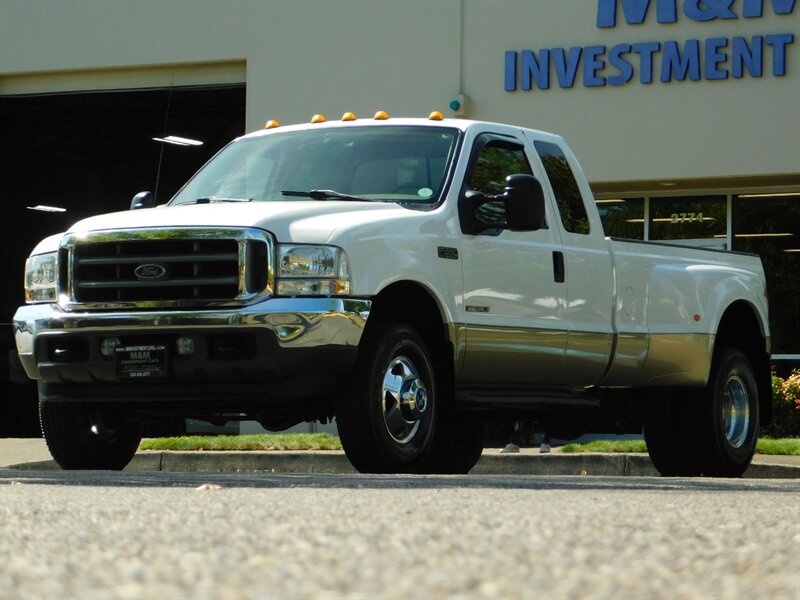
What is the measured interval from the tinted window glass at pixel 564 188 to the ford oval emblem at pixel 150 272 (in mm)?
2845

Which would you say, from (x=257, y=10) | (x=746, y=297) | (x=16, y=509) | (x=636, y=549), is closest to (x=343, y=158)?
(x=746, y=297)

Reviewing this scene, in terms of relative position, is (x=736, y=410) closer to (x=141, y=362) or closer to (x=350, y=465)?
(x=350, y=465)

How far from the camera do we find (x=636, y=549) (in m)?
4.24

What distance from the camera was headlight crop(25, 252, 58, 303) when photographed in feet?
30.0

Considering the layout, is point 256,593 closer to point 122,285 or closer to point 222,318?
point 222,318

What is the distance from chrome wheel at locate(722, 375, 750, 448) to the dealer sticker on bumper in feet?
15.4

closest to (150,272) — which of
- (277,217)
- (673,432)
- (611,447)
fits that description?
(277,217)

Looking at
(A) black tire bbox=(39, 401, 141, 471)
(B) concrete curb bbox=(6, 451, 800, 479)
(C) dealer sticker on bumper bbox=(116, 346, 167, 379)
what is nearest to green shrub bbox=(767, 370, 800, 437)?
(B) concrete curb bbox=(6, 451, 800, 479)

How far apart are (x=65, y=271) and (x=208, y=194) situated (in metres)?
1.39

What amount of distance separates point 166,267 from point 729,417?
4.79 m

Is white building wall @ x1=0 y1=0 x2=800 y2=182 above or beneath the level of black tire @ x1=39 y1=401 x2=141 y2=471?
above

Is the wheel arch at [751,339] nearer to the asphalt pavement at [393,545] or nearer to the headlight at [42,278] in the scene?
the headlight at [42,278]

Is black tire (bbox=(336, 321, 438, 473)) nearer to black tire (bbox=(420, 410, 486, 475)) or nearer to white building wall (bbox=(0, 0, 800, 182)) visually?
black tire (bbox=(420, 410, 486, 475))

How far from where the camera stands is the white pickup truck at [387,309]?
8.41 m
